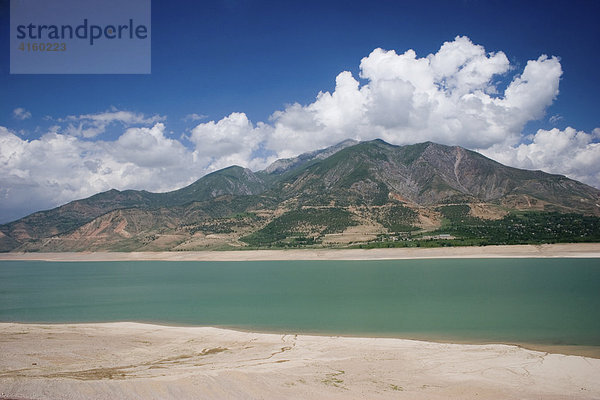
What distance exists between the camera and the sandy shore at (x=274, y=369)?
430 inches

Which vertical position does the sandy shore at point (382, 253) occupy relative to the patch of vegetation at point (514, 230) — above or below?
below

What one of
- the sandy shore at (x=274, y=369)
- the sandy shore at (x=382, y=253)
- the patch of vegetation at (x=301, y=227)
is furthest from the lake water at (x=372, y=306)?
the patch of vegetation at (x=301, y=227)

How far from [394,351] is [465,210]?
5339 inches

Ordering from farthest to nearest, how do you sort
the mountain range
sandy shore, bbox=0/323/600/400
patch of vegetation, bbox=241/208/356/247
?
the mountain range, patch of vegetation, bbox=241/208/356/247, sandy shore, bbox=0/323/600/400

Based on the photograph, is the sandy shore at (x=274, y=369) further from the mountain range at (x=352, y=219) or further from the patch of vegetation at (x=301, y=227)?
the patch of vegetation at (x=301, y=227)

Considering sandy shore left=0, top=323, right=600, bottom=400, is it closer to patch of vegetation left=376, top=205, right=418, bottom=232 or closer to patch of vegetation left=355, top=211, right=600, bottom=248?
patch of vegetation left=355, top=211, right=600, bottom=248

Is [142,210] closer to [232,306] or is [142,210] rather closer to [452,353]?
[232,306]

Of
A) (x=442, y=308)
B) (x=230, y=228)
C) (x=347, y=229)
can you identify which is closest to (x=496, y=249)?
(x=347, y=229)

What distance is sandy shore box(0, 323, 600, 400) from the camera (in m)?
10.9

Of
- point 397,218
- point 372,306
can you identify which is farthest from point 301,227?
point 372,306

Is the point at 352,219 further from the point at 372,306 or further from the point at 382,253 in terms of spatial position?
the point at 372,306

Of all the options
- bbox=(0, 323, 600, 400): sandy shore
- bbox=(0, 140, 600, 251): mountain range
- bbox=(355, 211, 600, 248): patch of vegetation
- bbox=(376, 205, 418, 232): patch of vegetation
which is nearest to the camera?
bbox=(0, 323, 600, 400): sandy shore

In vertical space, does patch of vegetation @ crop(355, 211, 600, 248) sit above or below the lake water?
above

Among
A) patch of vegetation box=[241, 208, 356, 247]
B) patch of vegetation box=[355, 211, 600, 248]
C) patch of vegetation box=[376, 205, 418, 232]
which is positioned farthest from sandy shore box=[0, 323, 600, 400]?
patch of vegetation box=[376, 205, 418, 232]
